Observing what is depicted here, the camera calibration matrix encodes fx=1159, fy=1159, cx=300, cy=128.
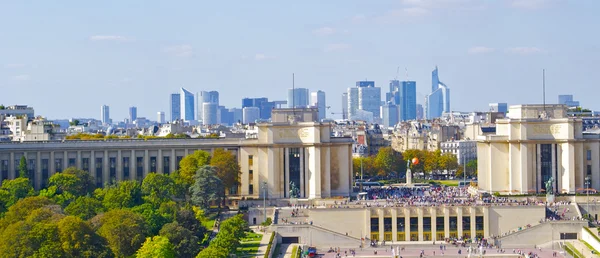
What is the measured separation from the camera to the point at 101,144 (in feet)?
416

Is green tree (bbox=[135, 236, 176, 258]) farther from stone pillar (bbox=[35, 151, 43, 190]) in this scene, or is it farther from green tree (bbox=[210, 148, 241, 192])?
stone pillar (bbox=[35, 151, 43, 190])

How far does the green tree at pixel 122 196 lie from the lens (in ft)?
342

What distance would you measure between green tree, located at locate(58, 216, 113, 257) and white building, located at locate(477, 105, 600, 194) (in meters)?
48.9

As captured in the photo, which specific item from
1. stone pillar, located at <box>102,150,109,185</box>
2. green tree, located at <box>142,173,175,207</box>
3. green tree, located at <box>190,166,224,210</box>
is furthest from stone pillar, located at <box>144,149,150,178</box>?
green tree, located at <box>190,166,224,210</box>

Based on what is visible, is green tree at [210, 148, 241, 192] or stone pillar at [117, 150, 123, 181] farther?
stone pillar at [117, 150, 123, 181]

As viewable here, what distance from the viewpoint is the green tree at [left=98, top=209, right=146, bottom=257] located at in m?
84.2

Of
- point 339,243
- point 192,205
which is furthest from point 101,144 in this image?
point 339,243

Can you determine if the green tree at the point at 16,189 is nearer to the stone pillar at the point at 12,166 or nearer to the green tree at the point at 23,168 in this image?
the green tree at the point at 23,168

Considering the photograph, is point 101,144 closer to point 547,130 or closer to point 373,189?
point 373,189

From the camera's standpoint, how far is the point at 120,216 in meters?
86.9

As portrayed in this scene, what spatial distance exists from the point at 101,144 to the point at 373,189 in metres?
30.3

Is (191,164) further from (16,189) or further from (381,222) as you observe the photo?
(381,222)

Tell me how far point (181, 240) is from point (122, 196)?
65.3 ft

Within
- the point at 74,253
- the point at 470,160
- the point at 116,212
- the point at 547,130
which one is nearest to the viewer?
the point at 74,253
